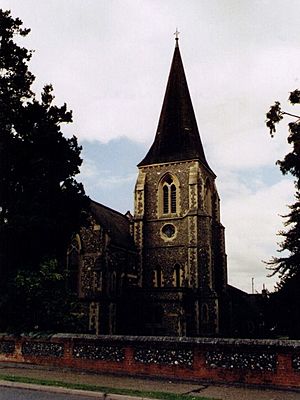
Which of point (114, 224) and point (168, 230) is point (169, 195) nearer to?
point (168, 230)

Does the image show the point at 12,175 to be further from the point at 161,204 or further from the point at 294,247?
the point at 161,204

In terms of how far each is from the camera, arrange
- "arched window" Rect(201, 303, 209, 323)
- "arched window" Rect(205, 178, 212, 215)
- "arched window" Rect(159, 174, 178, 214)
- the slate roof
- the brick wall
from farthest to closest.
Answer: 1. "arched window" Rect(205, 178, 212, 215)
2. "arched window" Rect(159, 174, 178, 214)
3. the slate roof
4. "arched window" Rect(201, 303, 209, 323)
5. the brick wall

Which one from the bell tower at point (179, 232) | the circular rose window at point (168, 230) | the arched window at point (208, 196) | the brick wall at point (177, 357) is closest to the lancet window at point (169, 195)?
the bell tower at point (179, 232)

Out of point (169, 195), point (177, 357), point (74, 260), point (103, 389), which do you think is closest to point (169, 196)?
point (169, 195)

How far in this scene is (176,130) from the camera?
38.0 m

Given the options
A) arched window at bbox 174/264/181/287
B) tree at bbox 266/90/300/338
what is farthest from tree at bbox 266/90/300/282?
arched window at bbox 174/264/181/287

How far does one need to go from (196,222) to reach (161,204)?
13.6 ft

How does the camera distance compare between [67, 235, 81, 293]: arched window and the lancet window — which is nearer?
[67, 235, 81, 293]: arched window

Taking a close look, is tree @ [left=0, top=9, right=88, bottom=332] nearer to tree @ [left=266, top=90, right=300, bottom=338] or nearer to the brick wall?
the brick wall

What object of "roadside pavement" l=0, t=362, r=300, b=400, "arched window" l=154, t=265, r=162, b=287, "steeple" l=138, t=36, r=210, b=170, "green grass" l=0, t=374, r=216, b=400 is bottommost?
"roadside pavement" l=0, t=362, r=300, b=400

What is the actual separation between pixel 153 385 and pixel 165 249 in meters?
22.8

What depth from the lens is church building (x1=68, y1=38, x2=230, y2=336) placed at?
2880 centimetres

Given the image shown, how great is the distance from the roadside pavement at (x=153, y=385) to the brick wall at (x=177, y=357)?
0.28 m

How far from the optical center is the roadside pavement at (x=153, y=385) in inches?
379
